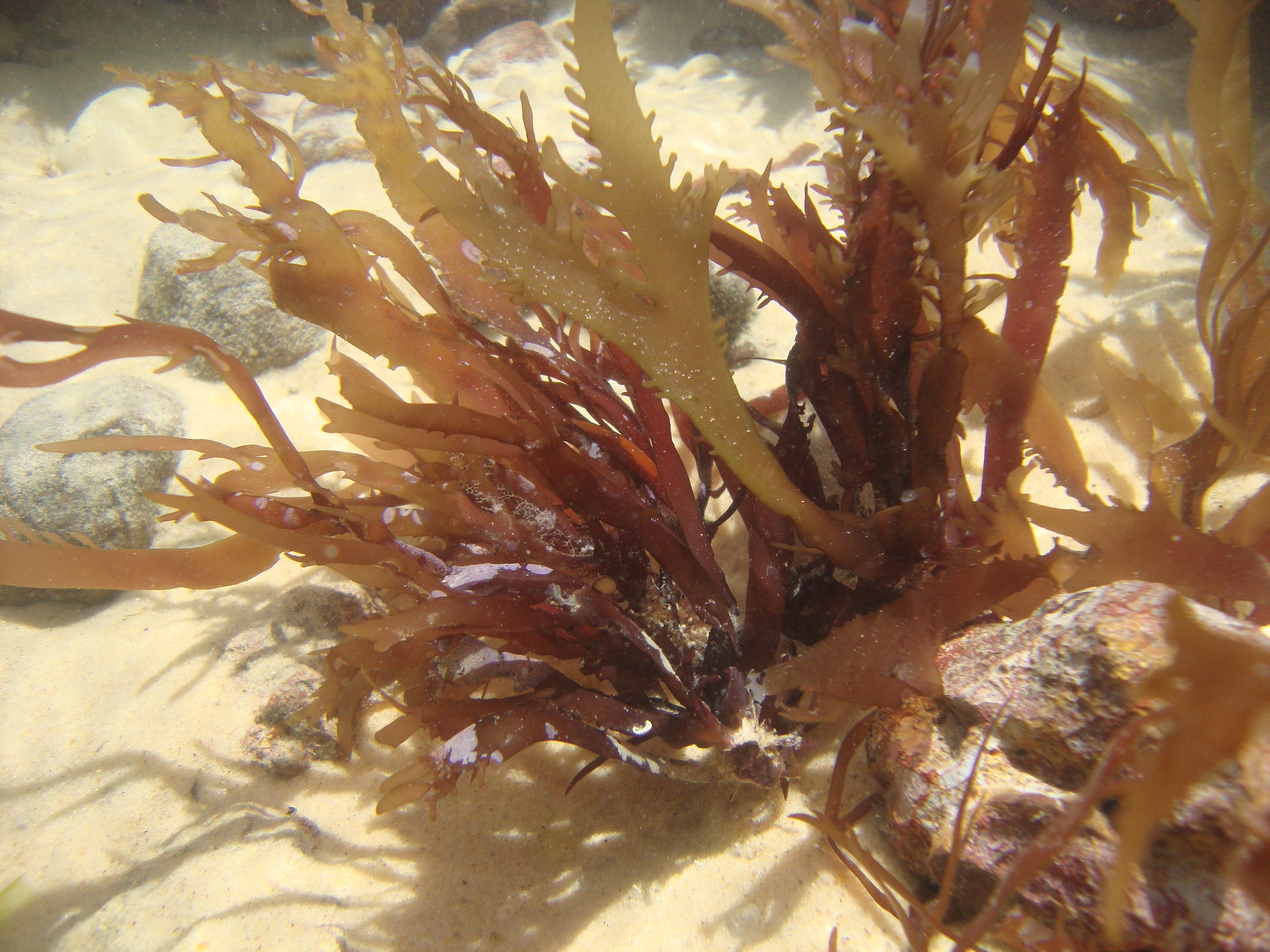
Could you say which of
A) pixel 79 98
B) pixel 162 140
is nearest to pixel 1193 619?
pixel 162 140

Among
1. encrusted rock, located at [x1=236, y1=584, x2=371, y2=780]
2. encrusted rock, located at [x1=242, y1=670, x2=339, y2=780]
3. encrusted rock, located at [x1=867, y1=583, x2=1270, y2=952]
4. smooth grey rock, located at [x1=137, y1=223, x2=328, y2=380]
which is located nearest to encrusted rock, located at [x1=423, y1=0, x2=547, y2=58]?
smooth grey rock, located at [x1=137, y1=223, x2=328, y2=380]

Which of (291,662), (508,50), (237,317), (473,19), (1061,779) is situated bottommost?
(1061,779)

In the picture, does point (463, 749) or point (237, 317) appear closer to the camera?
point (463, 749)

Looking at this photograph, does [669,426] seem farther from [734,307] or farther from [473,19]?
[473,19]

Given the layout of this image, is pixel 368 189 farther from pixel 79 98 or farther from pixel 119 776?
pixel 79 98

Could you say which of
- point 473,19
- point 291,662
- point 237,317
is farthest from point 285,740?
point 473,19

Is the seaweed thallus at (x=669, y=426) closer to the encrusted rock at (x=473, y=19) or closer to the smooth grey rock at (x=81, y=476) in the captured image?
the smooth grey rock at (x=81, y=476)
